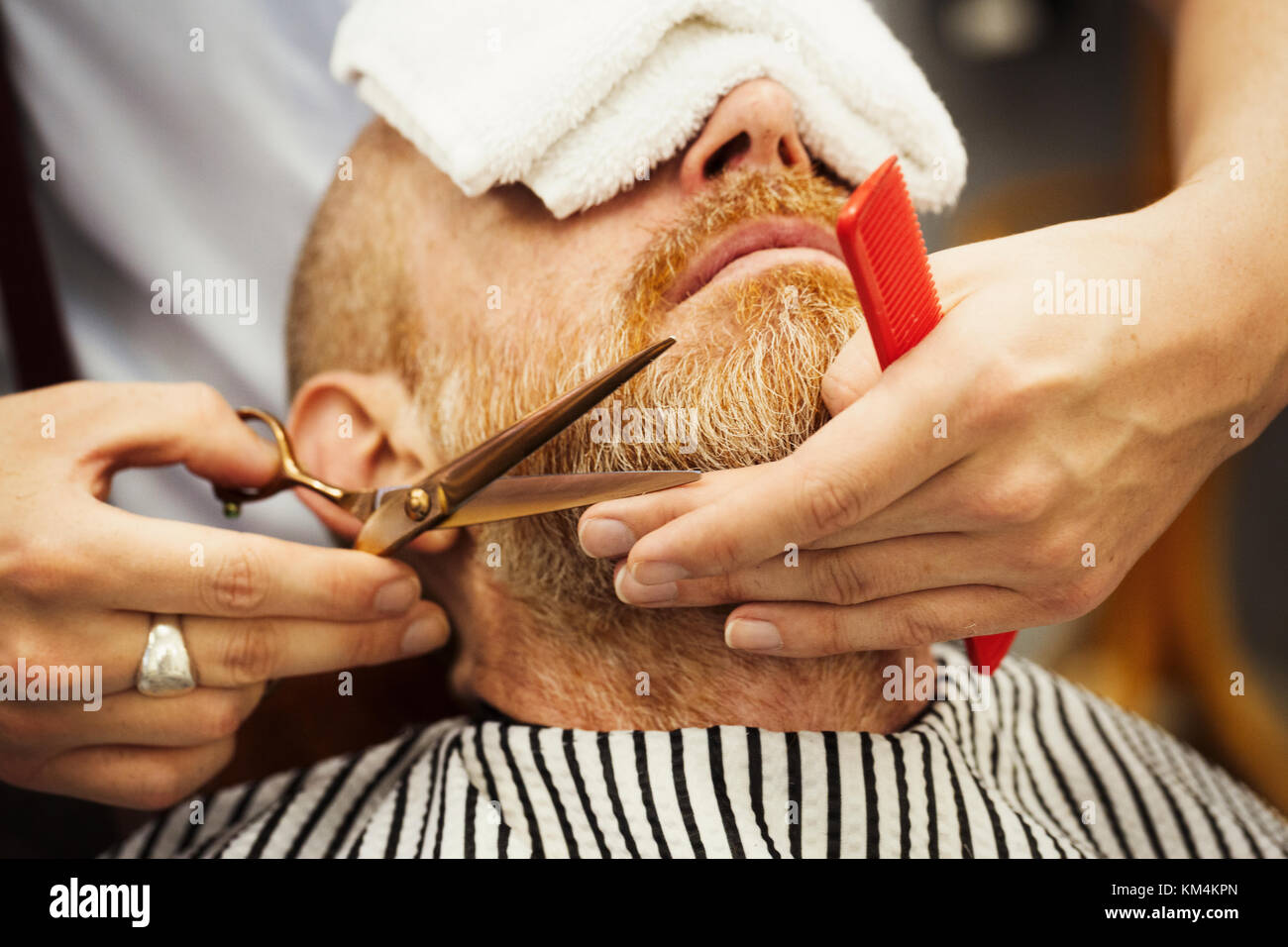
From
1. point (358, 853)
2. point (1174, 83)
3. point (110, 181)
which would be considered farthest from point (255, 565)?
point (1174, 83)

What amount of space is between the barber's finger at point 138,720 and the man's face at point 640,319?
267mm

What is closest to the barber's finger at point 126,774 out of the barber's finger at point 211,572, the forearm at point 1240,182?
the barber's finger at point 211,572

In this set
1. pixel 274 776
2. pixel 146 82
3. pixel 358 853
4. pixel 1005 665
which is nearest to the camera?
pixel 358 853

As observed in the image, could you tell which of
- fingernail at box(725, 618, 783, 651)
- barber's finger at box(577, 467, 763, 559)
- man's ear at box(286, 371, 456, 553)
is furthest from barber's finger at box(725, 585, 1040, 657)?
man's ear at box(286, 371, 456, 553)

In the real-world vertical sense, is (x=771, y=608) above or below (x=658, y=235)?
below

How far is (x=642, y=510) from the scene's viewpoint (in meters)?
0.62

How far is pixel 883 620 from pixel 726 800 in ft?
0.67

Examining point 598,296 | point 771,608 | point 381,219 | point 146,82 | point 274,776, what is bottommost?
point 274,776

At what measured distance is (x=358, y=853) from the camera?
797mm

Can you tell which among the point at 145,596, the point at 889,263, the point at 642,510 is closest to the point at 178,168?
the point at 145,596

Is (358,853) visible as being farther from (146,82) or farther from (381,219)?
(146,82)

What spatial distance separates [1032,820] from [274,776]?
766mm

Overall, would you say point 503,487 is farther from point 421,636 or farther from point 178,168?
point 178,168
